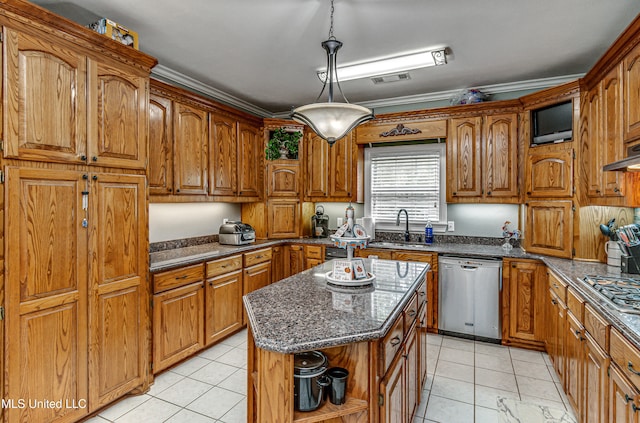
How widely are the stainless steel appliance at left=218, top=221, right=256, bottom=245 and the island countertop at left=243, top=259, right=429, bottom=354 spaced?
1.72m

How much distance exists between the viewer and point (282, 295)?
1912mm

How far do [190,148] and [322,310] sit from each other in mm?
2511

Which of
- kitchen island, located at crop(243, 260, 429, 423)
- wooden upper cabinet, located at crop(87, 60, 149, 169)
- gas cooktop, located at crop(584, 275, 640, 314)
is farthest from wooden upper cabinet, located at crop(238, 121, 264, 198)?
gas cooktop, located at crop(584, 275, 640, 314)

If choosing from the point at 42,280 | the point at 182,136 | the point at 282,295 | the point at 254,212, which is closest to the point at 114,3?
the point at 182,136

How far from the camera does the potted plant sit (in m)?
4.42

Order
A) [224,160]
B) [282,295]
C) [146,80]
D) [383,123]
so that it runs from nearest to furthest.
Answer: [282,295], [146,80], [224,160], [383,123]

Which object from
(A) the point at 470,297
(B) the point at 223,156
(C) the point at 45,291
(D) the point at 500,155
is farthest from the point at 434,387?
(B) the point at 223,156

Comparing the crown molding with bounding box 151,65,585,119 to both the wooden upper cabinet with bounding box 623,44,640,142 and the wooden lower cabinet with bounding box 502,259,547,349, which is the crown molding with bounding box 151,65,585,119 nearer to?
the wooden upper cabinet with bounding box 623,44,640,142

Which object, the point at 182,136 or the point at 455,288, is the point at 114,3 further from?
the point at 455,288

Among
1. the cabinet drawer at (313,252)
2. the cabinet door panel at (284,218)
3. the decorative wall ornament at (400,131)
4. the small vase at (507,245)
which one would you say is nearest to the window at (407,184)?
the decorative wall ornament at (400,131)

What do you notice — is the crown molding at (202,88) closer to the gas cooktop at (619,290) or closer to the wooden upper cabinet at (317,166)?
the wooden upper cabinet at (317,166)

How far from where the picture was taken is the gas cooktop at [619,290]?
1.68 m

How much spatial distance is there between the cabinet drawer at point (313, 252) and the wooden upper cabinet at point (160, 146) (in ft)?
5.85

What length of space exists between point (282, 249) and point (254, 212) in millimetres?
634
